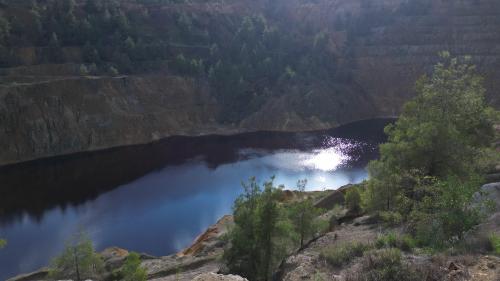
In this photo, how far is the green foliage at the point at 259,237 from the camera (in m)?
24.3

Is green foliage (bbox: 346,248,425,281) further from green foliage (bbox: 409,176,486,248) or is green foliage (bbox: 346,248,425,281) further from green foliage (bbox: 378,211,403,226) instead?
green foliage (bbox: 378,211,403,226)

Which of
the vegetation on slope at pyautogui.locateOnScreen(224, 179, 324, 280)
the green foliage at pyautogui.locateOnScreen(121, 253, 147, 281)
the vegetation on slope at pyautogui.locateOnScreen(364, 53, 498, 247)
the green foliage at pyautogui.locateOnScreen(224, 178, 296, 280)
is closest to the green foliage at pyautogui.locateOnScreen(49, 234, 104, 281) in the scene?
the green foliage at pyautogui.locateOnScreen(121, 253, 147, 281)

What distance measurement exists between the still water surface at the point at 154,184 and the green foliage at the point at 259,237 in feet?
58.2

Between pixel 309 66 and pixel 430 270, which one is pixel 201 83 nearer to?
pixel 309 66

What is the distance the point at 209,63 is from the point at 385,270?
76.4 metres

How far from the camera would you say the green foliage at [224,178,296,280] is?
79.7 feet

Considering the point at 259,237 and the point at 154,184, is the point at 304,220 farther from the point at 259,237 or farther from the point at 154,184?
the point at 154,184

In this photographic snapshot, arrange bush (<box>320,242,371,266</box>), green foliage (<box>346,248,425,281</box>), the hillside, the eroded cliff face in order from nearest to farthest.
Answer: green foliage (<box>346,248,425,281</box>)
bush (<box>320,242,371,266</box>)
the eroded cliff face
the hillside

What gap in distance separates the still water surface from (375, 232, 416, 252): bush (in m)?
27.0

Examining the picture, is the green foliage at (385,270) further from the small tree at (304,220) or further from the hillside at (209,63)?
the hillside at (209,63)

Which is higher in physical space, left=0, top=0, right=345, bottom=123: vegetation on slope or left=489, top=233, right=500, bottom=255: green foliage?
left=0, top=0, right=345, bottom=123: vegetation on slope

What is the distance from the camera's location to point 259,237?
2431cm

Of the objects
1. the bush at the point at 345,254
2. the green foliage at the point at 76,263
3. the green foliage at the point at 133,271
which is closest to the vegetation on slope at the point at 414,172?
the bush at the point at 345,254

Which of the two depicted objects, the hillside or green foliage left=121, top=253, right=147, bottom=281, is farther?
the hillside
